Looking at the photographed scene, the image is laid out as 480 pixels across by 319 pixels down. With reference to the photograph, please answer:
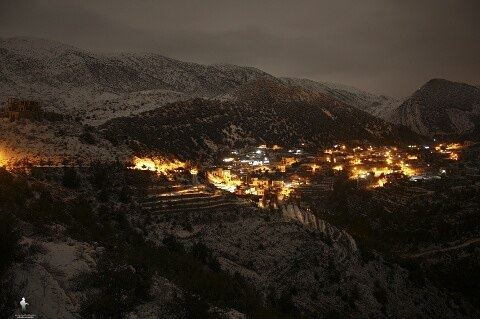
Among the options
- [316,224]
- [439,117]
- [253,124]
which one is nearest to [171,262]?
[316,224]

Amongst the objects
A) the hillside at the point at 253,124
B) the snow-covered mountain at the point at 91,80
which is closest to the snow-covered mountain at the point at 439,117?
the hillside at the point at 253,124

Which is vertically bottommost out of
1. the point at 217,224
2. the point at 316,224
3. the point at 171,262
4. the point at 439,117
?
the point at 316,224

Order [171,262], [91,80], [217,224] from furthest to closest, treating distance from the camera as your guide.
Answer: [91,80], [217,224], [171,262]

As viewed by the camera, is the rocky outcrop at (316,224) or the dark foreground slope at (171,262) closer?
the dark foreground slope at (171,262)

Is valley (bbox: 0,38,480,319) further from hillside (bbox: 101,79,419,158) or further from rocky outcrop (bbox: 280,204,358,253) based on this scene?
hillside (bbox: 101,79,419,158)
